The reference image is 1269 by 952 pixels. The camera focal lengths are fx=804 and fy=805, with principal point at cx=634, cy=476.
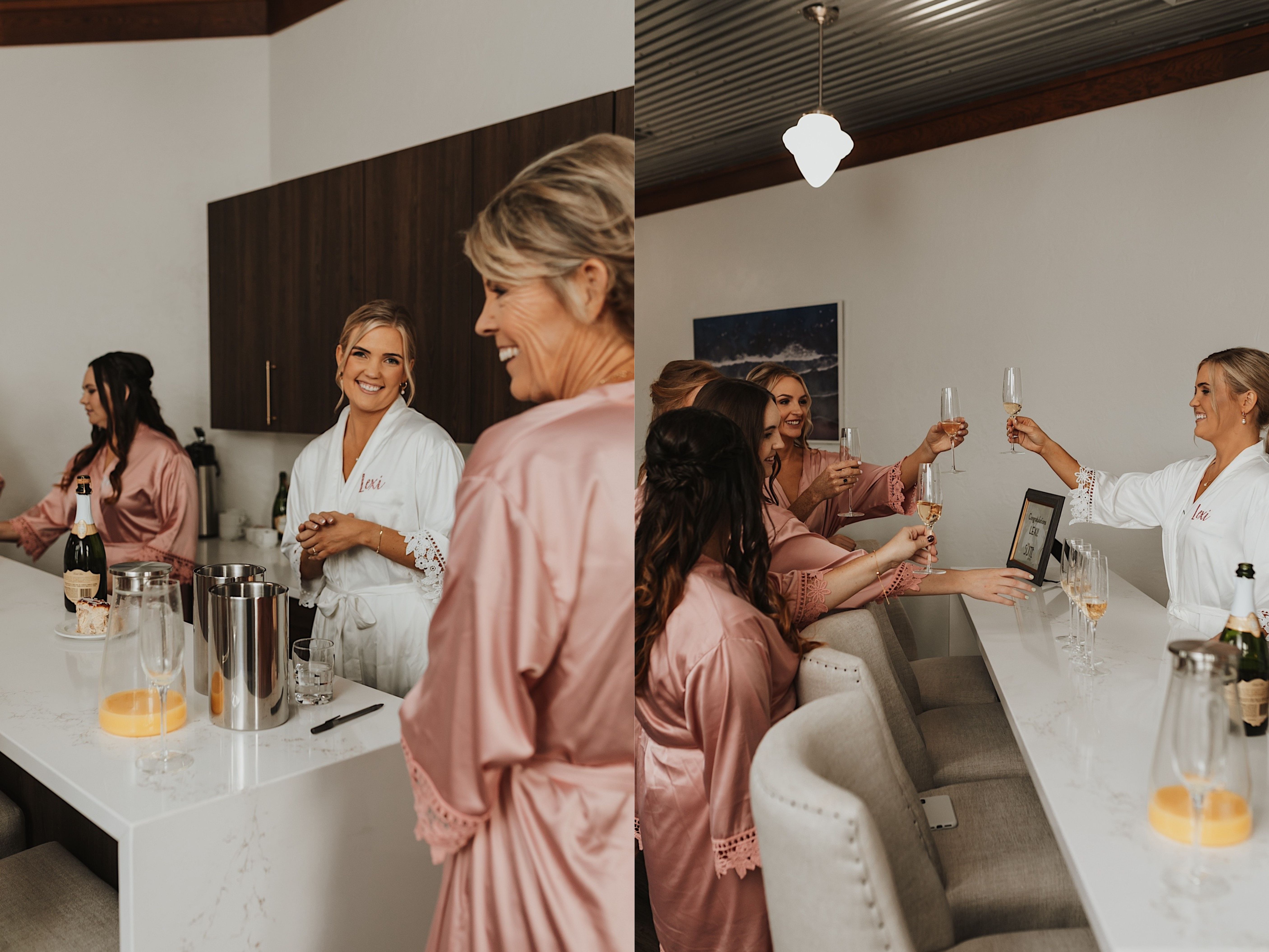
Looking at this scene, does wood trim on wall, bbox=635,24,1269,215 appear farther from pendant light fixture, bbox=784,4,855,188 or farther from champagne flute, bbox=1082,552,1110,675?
champagne flute, bbox=1082,552,1110,675

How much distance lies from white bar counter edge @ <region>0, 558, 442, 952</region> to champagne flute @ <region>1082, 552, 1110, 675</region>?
109cm

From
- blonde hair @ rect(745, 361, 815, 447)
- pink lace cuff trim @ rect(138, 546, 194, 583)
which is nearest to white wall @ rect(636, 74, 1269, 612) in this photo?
blonde hair @ rect(745, 361, 815, 447)

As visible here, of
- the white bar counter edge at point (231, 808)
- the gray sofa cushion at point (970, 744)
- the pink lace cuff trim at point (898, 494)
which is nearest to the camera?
the white bar counter edge at point (231, 808)

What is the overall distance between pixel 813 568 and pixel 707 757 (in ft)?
1.22

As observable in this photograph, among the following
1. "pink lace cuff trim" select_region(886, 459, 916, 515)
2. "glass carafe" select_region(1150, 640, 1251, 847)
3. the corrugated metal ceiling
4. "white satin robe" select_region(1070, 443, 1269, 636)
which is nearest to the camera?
"glass carafe" select_region(1150, 640, 1251, 847)

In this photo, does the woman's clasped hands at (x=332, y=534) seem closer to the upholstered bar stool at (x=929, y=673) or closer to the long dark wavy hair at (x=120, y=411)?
the long dark wavy hair at (x=120, y=411)

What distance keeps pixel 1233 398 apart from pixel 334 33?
1.84 metres

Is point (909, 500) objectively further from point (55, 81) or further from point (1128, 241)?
point (55, 81)

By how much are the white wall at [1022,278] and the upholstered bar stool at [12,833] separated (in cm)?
165

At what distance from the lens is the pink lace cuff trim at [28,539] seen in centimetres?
58

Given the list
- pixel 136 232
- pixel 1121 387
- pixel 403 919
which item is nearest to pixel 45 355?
pixel 136 232

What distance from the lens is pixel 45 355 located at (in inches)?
23.1

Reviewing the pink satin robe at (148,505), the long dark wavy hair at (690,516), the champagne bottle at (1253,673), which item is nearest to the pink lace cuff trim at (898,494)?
the champagne bottle at (1253,673)

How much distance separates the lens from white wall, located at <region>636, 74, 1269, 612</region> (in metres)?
1.99
